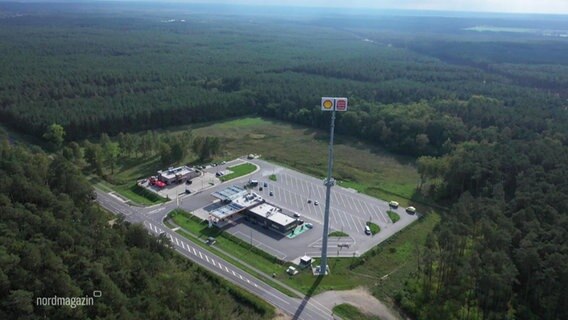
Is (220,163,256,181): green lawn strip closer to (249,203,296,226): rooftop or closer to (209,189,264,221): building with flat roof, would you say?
(209,189,264,221): building with flat roof

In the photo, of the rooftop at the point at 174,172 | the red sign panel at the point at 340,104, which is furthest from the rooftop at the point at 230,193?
the red sign panel at the point at 340,104

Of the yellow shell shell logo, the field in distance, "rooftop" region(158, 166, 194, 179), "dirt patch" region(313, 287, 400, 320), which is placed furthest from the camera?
the field in distance

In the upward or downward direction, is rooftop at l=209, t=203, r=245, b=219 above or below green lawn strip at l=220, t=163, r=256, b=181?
above

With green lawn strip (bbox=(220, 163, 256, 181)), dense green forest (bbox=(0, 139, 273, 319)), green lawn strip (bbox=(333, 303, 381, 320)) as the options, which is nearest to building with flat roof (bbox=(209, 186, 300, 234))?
green lawn strip (bbox=(220, 163, 256, 181))

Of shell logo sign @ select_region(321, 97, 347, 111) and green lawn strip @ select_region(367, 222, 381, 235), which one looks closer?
shell logo sign @ select_region(321, 97, 347, 111)

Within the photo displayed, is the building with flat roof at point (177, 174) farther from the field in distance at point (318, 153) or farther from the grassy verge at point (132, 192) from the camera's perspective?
the field in distance at point (318, 153)

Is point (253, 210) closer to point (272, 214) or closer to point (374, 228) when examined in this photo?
point (272, 214)

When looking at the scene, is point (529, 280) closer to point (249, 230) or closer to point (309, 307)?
point (309, 307)
